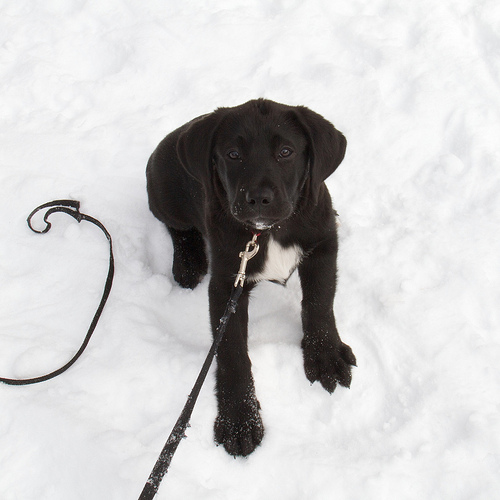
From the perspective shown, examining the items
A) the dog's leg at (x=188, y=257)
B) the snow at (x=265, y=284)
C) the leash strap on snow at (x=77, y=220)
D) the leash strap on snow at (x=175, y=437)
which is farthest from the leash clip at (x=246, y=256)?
the leash strap on snow at (x=77, y=220)

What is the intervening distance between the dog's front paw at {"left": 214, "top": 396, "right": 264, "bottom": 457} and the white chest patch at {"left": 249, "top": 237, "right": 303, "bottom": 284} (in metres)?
0.63

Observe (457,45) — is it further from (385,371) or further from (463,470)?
(463,470)

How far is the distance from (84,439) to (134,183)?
2.01 metres

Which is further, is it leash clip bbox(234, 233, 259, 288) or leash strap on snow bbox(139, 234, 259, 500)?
leash clip bbox(234, 233, 259, 288)

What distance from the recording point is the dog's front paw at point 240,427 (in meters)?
2.38

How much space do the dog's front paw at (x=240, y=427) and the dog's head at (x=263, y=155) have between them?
873 millimetres

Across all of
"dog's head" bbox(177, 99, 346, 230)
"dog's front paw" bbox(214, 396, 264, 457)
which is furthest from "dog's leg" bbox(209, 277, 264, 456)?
"dog's head" bbox(177, 99, 346, 230)

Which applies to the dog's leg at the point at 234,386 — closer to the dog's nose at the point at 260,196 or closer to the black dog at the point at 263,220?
the black dog at the point at 263,220

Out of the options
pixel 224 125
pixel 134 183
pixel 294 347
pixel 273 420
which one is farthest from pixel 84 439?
pixel 134 183

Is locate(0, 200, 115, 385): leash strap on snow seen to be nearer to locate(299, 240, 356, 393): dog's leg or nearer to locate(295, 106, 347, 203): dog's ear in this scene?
locate(299, 240, 356, 393): dog's leg

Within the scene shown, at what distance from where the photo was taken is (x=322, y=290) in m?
2.71

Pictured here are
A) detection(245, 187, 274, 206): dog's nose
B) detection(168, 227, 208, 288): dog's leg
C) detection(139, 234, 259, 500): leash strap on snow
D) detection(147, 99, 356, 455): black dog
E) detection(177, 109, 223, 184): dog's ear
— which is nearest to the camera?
detection(139, 234, 259, 500): leash strap on snow

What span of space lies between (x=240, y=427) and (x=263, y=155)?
49.6 inches

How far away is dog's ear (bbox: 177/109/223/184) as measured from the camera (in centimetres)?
246
